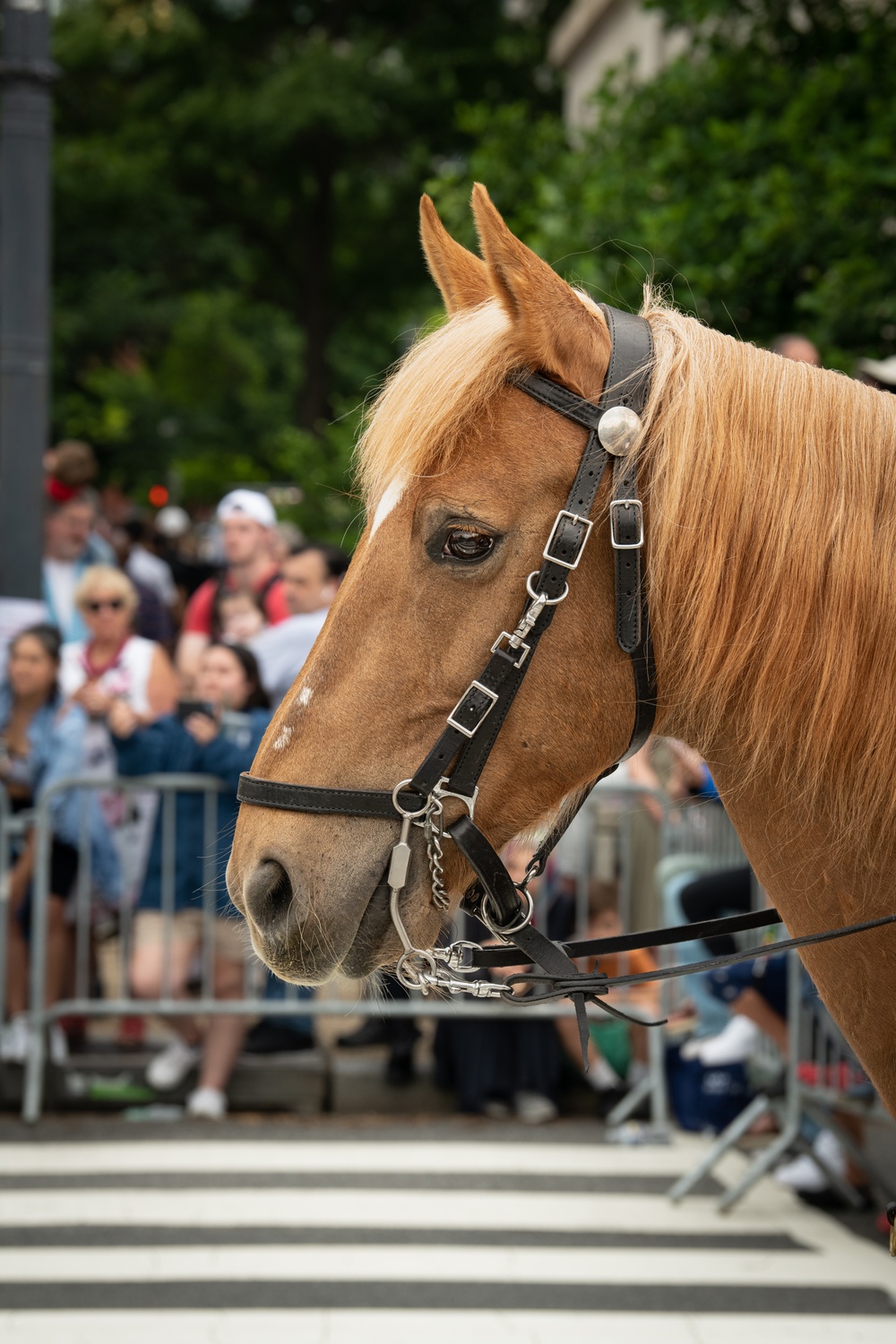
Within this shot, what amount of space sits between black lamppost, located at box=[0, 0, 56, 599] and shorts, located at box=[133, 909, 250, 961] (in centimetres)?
175

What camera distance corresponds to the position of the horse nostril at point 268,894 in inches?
80.4

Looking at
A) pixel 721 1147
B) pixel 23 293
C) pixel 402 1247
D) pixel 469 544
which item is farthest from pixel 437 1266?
pixel 23 293

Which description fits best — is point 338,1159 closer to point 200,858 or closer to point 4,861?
point 200,858

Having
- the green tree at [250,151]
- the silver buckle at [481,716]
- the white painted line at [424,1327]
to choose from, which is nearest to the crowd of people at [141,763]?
the white painted line at [424,1327]

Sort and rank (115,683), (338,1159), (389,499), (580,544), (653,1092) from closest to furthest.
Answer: (580,544) → (389,499) → (338,1159) → (653,1092) → (115,683)

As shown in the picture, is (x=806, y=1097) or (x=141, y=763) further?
(x=141, y=763)

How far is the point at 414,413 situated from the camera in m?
2.12

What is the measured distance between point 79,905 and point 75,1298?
2287 mm

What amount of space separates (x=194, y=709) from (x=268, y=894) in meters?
4.53

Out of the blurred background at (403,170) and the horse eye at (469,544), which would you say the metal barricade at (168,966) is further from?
the horse eye at (469,544)

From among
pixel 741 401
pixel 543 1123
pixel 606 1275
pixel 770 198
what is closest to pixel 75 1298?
pixel 606 1275

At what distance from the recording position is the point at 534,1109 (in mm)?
6633

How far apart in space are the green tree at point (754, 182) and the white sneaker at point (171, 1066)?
4319 mm

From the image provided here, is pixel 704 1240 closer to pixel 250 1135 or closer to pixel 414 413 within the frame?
pixel 250 1135
